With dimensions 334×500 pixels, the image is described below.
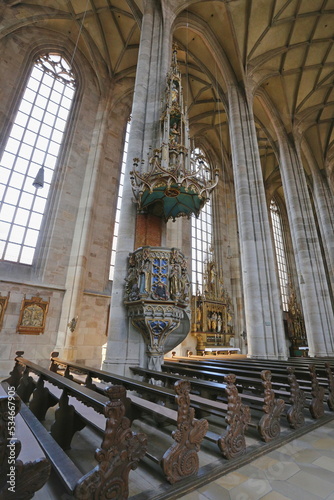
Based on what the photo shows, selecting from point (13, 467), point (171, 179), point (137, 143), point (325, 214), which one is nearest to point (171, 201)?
point (171, 179)

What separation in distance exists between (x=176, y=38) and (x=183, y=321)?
13.9 meters

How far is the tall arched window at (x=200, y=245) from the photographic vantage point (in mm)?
12938

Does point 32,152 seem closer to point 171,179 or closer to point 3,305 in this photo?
point 3,305

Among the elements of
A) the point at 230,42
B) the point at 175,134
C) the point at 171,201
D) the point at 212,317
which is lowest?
the point at 212,317

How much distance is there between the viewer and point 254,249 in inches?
341

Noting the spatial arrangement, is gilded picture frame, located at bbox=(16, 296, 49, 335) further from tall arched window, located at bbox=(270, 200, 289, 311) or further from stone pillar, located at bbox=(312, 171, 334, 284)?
tall arched window, located at bbox=(270, 200, 289, 311)

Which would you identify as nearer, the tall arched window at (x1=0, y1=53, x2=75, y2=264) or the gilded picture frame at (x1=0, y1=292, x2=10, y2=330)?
the gilded picture frame at (x1=0, y1=292, x2=10, y2=330)

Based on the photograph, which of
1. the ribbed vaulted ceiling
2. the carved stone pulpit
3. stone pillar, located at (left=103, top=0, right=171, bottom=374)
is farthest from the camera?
the ribbed vaulted ceiling

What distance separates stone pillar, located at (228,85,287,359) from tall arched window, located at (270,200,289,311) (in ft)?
35.2

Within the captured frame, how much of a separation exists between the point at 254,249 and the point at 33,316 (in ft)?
25.1

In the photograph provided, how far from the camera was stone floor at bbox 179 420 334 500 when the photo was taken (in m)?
1.53

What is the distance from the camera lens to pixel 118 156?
11.6m

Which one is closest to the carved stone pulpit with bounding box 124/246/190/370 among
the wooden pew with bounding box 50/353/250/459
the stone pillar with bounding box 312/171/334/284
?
the wooden pew with bounding box 50/353/250/459

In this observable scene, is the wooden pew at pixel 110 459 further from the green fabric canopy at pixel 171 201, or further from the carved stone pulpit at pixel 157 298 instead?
the green fabric canopy at pixel 171 201
